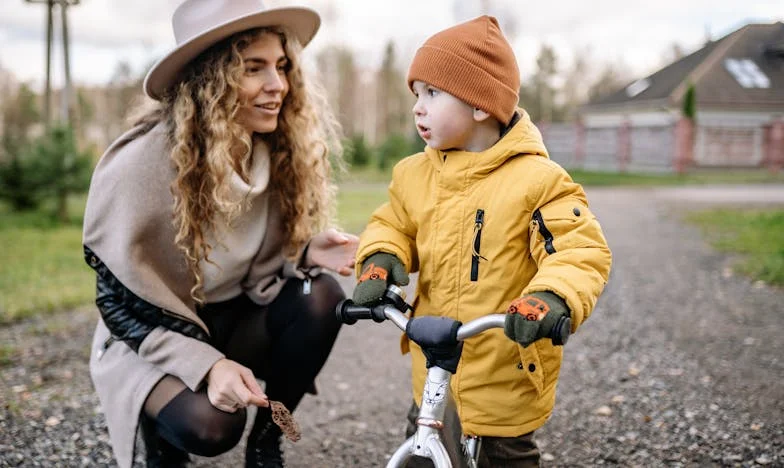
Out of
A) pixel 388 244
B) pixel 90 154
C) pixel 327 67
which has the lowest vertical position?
pixel 327 67

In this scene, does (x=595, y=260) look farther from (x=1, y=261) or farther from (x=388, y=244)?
(x=1, y=261)

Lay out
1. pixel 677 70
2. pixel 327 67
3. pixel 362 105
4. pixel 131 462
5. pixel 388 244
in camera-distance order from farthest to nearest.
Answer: pixel 362 105, pixel 327 67, pixel 677 70, pixel 131 462, pixel 388 244

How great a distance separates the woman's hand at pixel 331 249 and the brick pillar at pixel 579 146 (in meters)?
21.3

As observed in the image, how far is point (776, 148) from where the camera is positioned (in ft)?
46.2

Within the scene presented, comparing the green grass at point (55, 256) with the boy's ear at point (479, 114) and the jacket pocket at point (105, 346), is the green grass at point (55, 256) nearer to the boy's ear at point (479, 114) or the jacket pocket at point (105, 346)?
the boy's ear at point (479, 114)

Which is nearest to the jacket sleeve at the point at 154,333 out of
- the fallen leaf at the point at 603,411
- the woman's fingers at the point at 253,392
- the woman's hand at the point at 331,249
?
the woman's fingers at the point at 253,392

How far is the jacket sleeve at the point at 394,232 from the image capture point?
2043mm

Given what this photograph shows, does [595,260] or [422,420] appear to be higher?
[595,260]

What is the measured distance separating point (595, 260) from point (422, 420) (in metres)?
0.58

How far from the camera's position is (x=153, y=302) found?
218 centimetres

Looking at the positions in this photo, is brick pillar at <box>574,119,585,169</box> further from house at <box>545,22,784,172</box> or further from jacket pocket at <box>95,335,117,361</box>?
jacket pocket at <box>95,335,117,361</box>

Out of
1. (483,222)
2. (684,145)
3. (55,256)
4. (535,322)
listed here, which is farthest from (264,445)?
(684,145)

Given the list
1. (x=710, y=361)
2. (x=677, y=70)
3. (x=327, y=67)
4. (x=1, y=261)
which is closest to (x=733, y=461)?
(x=710, y=361)

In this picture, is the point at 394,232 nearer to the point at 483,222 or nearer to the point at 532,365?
the point at 483,222
